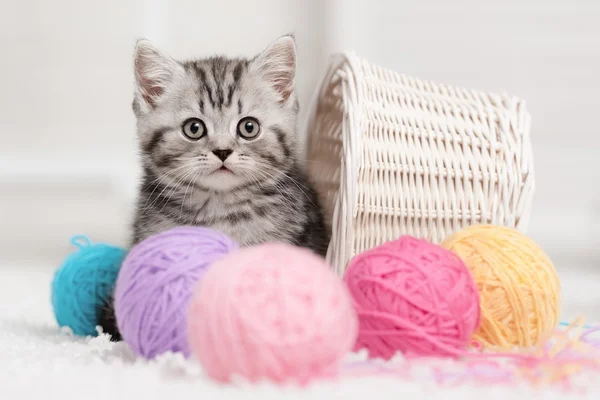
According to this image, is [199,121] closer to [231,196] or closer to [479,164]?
[231,196]

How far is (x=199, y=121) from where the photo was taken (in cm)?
129

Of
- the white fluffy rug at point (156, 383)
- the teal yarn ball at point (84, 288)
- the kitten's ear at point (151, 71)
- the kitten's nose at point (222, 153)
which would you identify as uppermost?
the kitten's ear at point (151, 71)

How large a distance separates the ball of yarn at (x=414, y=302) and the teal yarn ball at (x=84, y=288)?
594mm

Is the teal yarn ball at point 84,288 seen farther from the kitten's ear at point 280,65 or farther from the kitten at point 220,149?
the kitten's ear at point 280,65

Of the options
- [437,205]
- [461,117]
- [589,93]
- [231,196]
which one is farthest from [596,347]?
[589,93]

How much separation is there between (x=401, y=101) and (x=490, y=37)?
0.88 metres

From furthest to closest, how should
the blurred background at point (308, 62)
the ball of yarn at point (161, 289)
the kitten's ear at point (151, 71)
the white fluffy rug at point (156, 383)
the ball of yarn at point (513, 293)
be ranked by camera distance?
the blurred background at point (308, 62) → the kitten's ear at point (151, 71) → the ball of yarn at point (513, 293) → the ball of yarn at point (161, 289) → the white fluffy rug at point (156, 383)

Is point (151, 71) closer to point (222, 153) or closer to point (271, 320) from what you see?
point (222, 153)

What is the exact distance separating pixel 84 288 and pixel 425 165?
763 millimetres

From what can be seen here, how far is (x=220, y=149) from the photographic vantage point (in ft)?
4.08

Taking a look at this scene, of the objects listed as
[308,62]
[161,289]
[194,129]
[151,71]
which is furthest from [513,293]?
[308,62]

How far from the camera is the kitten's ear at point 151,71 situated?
135cm

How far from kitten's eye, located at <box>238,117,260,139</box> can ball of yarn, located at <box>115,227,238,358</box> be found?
344mm

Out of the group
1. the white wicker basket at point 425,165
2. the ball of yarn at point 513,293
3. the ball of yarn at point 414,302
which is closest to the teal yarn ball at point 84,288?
the white wicker basket at point 425,165
